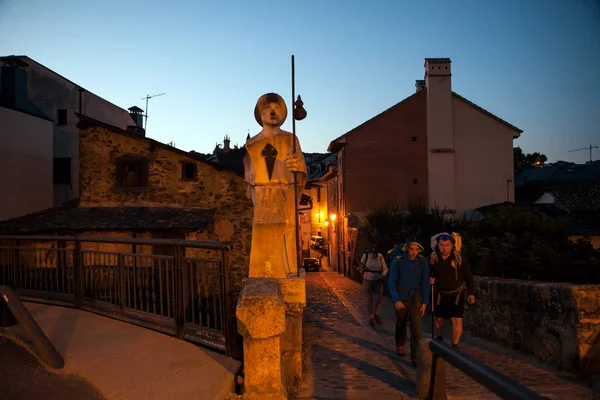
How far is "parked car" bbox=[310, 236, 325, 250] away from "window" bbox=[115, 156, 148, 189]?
77.3 ft

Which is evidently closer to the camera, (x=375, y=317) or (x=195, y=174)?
(x=375, y=317)

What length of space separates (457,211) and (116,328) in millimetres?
22824

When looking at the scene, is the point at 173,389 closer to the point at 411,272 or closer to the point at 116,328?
the point at 116,328

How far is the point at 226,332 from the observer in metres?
4.80

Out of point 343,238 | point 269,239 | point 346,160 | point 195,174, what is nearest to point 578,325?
point 269,239

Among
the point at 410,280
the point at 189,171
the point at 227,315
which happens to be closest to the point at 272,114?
the point at 227,315

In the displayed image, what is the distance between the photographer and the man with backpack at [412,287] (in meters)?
6.48

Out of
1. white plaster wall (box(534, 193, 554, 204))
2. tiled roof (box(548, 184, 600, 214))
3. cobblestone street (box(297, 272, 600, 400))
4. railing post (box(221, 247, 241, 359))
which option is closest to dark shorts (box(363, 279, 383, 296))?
cobblestone street (box(297, 272, 600, 400))

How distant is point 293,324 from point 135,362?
1737 mm

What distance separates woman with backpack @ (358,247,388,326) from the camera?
9.67 m

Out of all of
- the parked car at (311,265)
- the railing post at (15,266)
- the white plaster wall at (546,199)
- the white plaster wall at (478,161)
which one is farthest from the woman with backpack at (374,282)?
the parked car at (311,265)

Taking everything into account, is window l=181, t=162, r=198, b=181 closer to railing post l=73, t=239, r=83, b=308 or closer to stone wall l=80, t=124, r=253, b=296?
stone wall l=80, t=124, r=253, b=296

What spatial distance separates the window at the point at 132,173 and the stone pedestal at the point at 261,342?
16.8m

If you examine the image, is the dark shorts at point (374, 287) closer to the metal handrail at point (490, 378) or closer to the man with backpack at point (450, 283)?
the man with backpack at point (450, 283)
